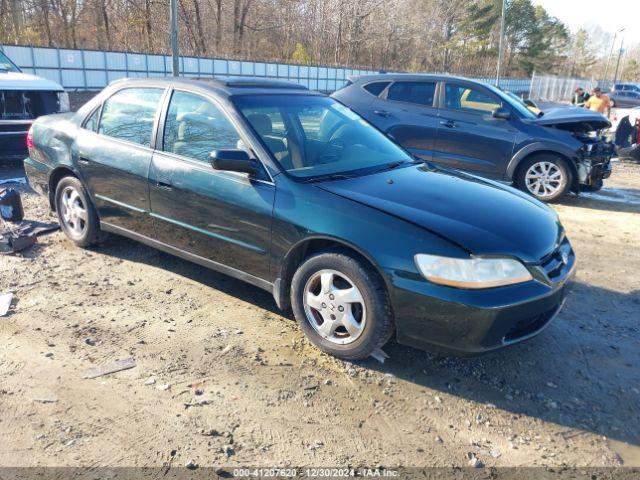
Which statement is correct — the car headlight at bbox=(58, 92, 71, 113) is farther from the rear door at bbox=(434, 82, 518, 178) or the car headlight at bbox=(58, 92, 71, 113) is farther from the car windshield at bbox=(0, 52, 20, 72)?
the rear door at bbox=(434, 82, 518, 178)

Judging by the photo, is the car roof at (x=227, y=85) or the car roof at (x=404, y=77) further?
the car roof at (x=404, y=77)

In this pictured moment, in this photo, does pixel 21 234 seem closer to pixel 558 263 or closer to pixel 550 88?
pixel 558 263

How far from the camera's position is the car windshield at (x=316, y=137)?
12.1ft

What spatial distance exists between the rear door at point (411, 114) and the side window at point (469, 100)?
0.24m

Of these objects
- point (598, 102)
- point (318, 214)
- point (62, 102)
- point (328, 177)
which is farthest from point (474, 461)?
point (598, 102)

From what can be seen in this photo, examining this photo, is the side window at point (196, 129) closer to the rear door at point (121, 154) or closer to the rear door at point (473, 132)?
the rear door at point (121, 154)

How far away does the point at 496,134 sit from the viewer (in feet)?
25.2

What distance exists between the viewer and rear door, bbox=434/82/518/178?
768 cm

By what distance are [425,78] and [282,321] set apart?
5.76 m

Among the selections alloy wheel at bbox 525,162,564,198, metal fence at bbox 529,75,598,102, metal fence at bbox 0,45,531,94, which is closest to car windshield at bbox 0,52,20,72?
metal fence at bbox 0,45,531,94

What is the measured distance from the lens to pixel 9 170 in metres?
8.48

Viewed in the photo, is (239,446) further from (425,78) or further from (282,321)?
(425,78)

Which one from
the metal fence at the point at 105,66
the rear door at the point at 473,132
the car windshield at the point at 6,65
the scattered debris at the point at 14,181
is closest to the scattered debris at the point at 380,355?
the rear door at the point at 473,132

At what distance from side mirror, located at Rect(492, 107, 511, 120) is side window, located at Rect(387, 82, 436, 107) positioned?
1012mm
